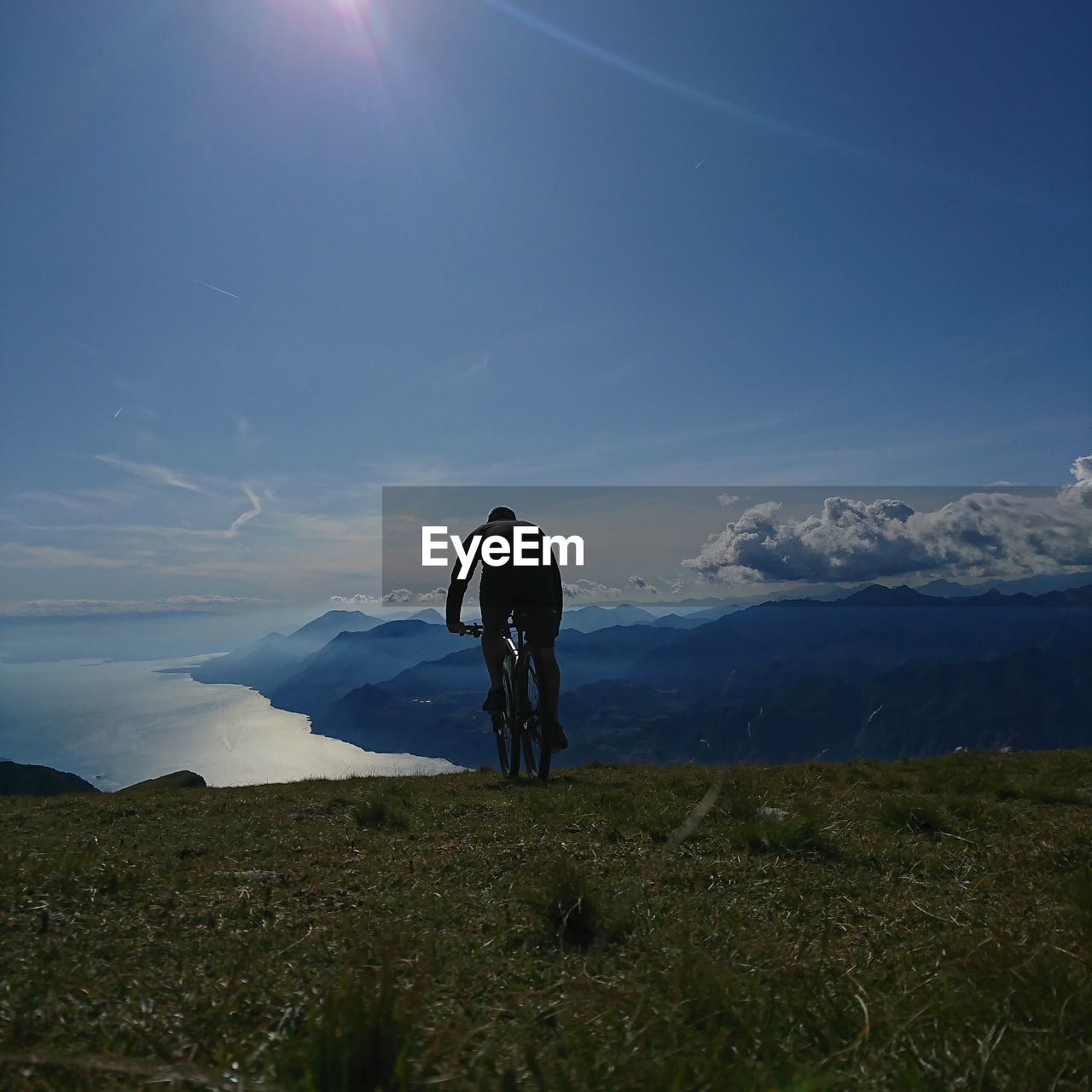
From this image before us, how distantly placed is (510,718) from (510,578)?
200cm

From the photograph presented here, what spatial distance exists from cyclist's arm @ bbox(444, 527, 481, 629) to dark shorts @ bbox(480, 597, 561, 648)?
372mm

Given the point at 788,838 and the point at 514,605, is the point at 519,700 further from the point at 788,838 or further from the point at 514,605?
the point at 788,838

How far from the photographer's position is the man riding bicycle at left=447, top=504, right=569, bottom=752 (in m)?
8.60

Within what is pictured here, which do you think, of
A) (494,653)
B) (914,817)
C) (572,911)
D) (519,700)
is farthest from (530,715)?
(572,911)

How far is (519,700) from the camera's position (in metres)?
9.12

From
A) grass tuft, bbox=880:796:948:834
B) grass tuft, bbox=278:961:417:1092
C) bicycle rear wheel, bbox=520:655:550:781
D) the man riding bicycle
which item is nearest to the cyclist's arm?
the man riding bicycle

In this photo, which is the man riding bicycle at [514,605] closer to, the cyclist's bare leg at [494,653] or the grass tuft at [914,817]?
the cyclist's bare leg at [494,653]

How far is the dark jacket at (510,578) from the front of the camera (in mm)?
8773

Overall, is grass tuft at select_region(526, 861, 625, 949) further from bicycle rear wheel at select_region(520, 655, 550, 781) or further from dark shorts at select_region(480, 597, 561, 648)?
bicycle rear wheel at select_region(520, 655, 550, 781)

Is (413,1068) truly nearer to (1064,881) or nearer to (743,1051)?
(743,1051)

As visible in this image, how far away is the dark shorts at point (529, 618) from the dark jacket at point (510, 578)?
0.04 m

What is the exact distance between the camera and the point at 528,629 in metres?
8.77

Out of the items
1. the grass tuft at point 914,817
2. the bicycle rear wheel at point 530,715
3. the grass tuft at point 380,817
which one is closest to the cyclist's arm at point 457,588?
the bicycle rear wheel at point 530,715

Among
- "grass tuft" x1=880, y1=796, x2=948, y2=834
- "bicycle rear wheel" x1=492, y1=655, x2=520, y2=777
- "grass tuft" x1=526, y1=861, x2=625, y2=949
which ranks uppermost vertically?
"grass tuft" x1=526, y1=861, x2=625, y2=949
